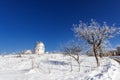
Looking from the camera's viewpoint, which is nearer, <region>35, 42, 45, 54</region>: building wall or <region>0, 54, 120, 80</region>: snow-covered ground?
<region>0, 54, 120, 80</region>: snow-covered ground

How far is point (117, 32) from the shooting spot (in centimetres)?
3972

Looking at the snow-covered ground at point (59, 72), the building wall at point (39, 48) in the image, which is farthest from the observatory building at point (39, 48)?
the snow-covered ground at point (59, 72)

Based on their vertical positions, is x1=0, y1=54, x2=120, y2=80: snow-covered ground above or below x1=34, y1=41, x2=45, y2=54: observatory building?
below

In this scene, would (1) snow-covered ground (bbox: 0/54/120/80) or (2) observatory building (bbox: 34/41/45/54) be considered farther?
(2) observatory building (bbox: 34/41/45/54)

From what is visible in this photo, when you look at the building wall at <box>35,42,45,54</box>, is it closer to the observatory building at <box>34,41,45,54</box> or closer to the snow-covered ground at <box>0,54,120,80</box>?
the observatory building at <box>34,41,45,54</box>

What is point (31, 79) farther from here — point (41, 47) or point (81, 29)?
point (41, 47)

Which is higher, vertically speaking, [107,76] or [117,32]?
[117,32]

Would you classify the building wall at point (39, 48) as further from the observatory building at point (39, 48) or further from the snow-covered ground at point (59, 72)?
the snow-covered ground at point (59, 72)

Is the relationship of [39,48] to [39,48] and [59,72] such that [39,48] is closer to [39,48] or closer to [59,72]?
[39,48]

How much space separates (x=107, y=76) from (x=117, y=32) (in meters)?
28.6

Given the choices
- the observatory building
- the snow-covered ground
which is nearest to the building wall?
the observatory building

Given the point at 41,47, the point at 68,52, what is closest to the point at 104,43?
the point at 68,52

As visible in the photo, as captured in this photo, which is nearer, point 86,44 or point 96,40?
point 96,40

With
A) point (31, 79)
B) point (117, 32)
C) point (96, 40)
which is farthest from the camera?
point (117, 32)
